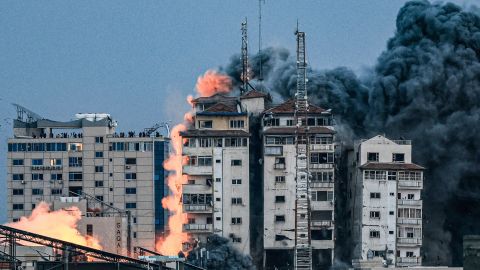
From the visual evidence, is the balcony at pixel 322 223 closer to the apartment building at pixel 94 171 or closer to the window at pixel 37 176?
the apartment building at pixel 94 171

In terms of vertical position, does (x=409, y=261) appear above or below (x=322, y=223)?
below

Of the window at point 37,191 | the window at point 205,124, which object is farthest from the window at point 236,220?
the window at point 37,191

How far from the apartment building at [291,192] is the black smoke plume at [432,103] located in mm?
10196

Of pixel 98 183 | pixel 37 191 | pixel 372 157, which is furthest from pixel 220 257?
pixel 37 191

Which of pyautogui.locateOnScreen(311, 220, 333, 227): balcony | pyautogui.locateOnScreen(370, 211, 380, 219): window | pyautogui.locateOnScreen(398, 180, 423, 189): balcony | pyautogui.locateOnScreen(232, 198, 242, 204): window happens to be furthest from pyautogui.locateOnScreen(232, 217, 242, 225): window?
pyautogui.locateOnScreen(398, 180, 423, 189): balcony

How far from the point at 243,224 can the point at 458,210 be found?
80.9ft

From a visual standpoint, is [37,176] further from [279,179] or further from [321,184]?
[321,184]

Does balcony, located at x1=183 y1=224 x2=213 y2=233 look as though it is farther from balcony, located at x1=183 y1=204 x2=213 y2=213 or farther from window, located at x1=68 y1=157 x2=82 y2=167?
window, located at x1=68 y1=157 x2=82 y2=167

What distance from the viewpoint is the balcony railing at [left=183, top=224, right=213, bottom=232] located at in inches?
4747

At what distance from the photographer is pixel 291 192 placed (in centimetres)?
12025

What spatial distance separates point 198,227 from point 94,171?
15430 millimetres

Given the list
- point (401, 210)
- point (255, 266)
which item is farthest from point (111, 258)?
point (401, 210)

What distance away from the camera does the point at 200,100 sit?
433ft

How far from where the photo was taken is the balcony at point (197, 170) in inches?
4771
